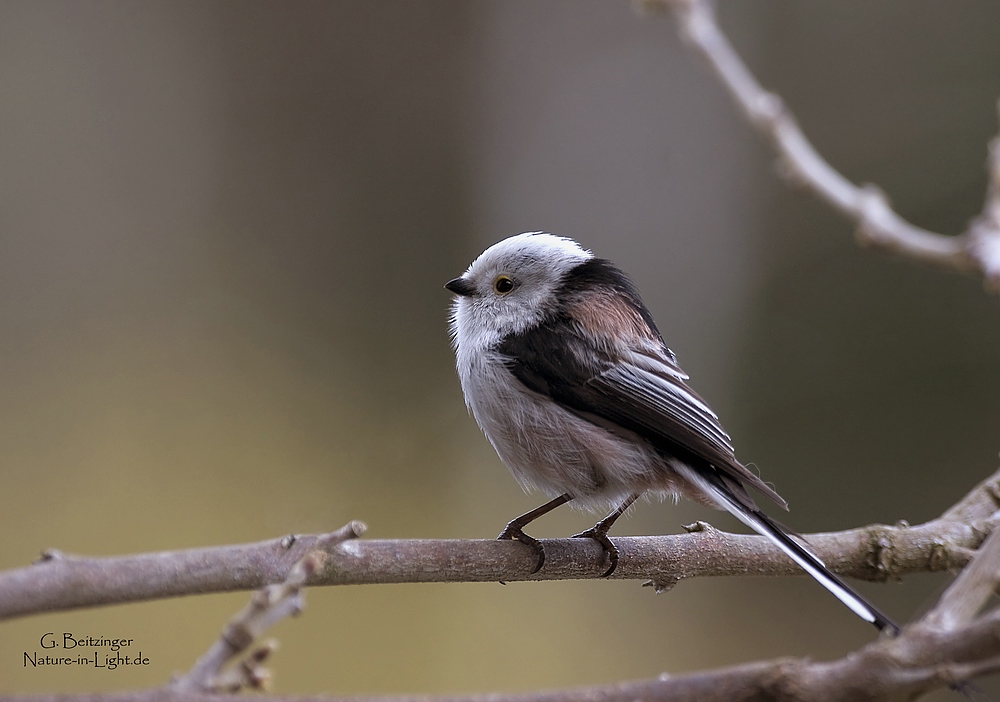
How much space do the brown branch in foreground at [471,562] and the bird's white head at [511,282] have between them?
706 millimetres

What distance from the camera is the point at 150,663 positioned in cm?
351

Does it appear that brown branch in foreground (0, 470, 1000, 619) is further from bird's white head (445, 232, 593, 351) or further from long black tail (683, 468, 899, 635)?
bird's white head (445, 232, 593, 351)

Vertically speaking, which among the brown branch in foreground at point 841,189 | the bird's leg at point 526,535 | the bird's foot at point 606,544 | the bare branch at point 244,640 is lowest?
the bird's foot at point 606,544

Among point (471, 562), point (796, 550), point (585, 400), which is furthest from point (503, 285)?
point (796, 550)

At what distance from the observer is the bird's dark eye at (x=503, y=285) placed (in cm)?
263

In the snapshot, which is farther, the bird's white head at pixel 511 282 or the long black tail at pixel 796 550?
the bird's white head at pixel 511 282

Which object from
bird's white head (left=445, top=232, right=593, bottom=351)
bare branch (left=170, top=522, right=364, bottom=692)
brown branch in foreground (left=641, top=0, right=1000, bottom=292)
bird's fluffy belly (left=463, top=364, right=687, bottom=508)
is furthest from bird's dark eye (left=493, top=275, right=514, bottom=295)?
bare branch (left=170, top=522, right=364, bottom=692)

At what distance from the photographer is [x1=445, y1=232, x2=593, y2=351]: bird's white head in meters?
2.57

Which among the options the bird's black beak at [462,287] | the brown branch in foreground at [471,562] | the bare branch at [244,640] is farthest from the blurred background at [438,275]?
the bare branch at [244,640]

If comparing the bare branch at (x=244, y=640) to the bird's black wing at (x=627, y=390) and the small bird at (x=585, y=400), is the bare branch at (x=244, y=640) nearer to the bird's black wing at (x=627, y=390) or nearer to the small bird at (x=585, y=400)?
the small bird at (x=585, y=400)

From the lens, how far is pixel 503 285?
2.64 meters

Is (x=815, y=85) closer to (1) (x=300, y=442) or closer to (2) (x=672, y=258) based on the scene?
(2) (x=672, y=258)

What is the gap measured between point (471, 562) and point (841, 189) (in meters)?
1.02

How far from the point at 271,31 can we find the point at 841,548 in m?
4.00
